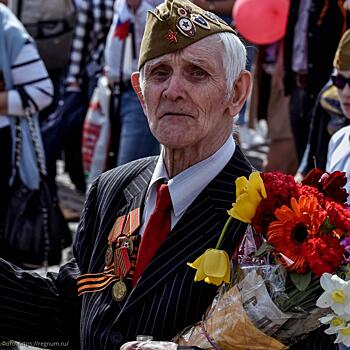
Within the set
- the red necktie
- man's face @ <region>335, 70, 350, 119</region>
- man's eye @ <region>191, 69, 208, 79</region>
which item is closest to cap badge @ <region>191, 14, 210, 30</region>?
man's eye @ <region>191, 69, 208, 79</region>

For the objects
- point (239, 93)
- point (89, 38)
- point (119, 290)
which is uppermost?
point (239, 93)

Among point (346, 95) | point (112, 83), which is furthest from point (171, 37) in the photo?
point (112, 83)

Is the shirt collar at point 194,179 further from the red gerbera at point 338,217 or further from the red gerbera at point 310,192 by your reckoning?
the red gerbera at point 338,217

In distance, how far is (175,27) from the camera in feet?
10.6

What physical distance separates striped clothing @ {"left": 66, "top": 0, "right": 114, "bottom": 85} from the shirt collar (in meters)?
6.15

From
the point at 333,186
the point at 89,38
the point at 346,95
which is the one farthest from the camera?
the point at 89,38

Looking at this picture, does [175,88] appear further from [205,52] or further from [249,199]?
[249,199]

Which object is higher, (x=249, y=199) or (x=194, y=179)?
(x=249, y=199)

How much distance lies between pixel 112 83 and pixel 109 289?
4.71 meters

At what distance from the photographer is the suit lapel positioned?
10.4 feet

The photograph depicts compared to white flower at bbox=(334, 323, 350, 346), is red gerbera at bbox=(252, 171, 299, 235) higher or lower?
higher

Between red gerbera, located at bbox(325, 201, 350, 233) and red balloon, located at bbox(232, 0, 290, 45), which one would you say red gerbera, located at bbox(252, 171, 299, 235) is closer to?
red gerbera, located at bbox(325, 201, 350, 233)

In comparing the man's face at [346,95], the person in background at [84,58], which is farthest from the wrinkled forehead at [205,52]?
the person in background at [84,58]

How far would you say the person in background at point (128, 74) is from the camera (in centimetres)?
758
